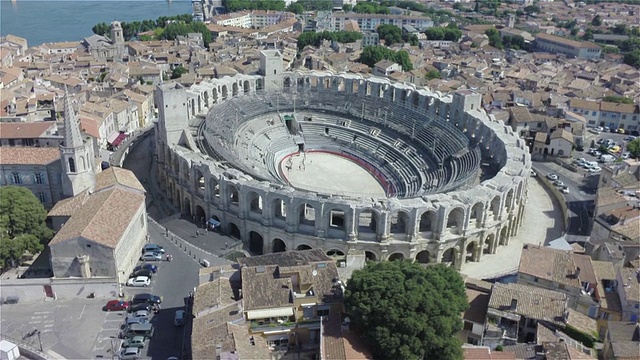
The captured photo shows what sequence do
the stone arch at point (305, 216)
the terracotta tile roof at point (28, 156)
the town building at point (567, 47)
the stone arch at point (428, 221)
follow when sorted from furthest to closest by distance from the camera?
the town building at point (567, 47), the terracotta tile roof at point (28, 156), the stone arch at point (305, 216), the stone arch at point (428, 221)

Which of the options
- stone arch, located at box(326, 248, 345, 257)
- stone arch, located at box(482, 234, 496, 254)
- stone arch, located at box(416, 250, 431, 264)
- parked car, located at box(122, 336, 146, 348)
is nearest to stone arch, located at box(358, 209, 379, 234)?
stone arch, located at box(326, 248, 345, 257)

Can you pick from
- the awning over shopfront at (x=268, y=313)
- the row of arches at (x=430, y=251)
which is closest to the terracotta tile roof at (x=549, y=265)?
the row of arches at (x=430, y=251)

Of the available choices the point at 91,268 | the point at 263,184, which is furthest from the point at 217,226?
the point at 91,268

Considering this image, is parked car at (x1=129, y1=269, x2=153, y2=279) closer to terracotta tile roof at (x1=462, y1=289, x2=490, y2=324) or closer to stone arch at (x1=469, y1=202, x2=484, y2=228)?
terracotta tile roof at (x1=462, y1=289, x2=490, y2=324)

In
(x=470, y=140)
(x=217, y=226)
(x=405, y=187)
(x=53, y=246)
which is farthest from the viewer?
(x=470, y=140)

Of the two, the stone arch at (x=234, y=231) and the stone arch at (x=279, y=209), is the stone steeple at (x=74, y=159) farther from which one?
the stone arch at (x=279, y=209)

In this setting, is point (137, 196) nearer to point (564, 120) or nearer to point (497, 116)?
point (497, 116)

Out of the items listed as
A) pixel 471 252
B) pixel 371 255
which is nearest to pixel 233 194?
pixel 371 255
